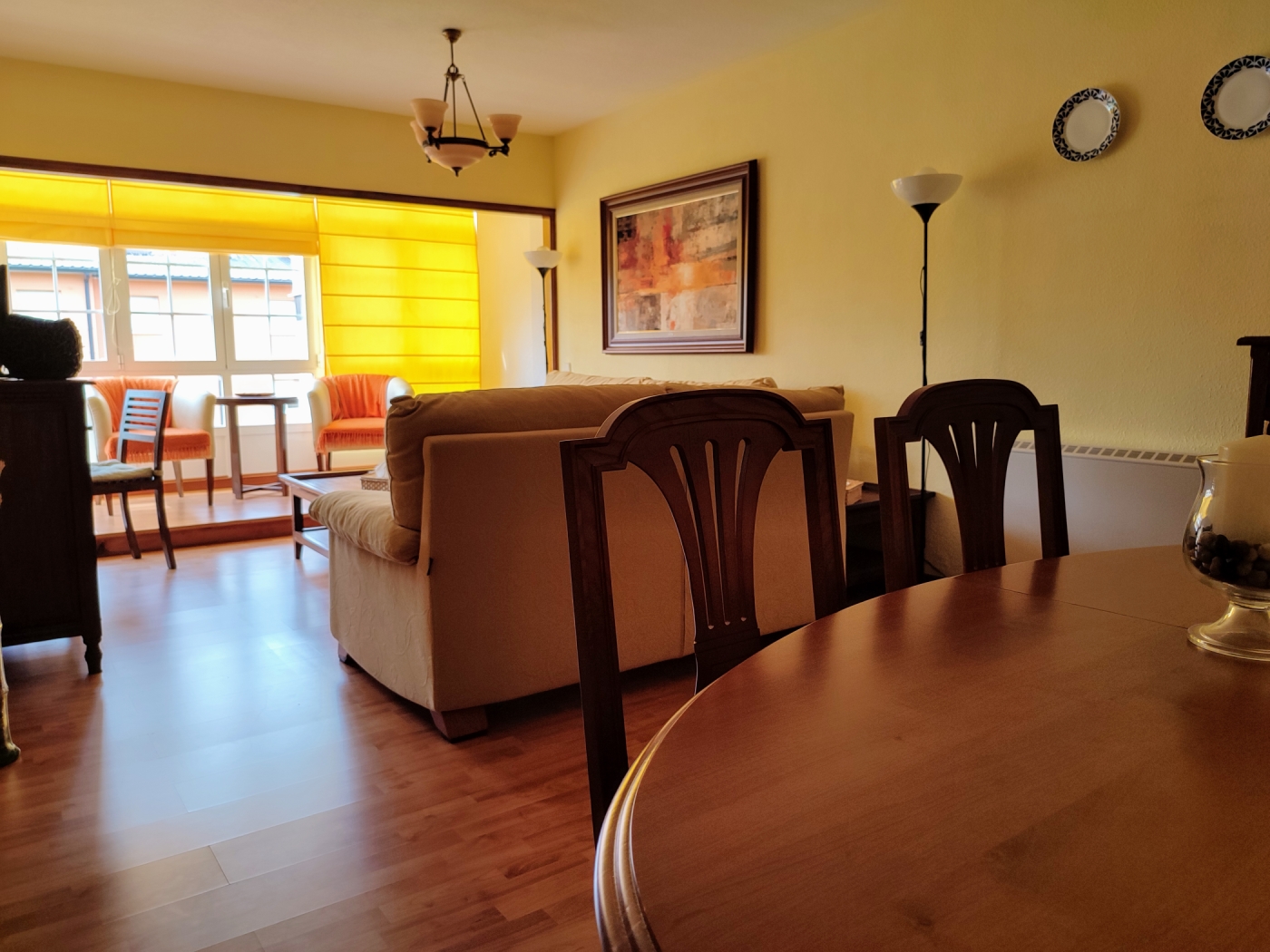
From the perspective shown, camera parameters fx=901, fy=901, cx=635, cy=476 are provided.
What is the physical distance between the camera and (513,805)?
6.72 ft

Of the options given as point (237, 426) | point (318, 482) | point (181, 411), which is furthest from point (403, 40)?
point (181, 411)

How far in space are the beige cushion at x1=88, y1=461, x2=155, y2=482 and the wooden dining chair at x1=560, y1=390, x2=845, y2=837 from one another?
3452 millimetres

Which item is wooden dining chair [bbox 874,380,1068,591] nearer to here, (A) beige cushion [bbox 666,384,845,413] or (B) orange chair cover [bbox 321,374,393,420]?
(A) beige cushion [bbox 666,384,845,413]

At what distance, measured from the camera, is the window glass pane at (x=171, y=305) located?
21.8 ft

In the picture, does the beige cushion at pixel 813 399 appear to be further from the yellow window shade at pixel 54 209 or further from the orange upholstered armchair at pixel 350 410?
the yellow window shade at pixel 54 209

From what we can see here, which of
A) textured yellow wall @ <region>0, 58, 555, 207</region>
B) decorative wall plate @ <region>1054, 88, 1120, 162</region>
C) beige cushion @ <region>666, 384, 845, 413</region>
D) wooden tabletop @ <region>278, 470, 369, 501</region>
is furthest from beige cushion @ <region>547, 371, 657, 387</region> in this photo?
decorative wall plate @ <region>1054, 88, 1120, 162</region>

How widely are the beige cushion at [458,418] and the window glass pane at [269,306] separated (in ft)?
17.4

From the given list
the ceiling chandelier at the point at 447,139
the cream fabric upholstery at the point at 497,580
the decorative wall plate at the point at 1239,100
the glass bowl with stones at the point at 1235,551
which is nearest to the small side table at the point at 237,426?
the ceiling chandelier at the point at 447,139

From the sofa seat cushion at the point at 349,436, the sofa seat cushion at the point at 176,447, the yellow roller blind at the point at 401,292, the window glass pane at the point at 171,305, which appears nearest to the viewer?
the sofa seat cushion at the point at 176,447

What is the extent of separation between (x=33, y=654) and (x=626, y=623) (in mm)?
2105

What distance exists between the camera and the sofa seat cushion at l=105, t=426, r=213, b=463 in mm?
5492

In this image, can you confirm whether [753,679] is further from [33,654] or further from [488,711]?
[33,654]

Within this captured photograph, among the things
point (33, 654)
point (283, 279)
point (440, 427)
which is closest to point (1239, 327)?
point (440, 427)

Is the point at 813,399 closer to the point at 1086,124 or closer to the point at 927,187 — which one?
the point at 927,187
